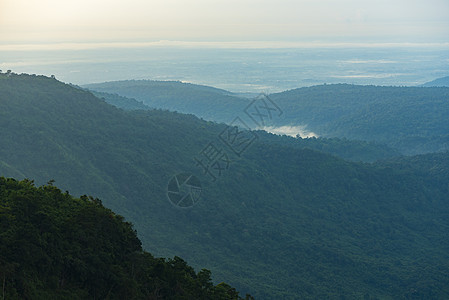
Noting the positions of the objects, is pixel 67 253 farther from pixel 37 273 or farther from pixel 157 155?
pixel 157 155

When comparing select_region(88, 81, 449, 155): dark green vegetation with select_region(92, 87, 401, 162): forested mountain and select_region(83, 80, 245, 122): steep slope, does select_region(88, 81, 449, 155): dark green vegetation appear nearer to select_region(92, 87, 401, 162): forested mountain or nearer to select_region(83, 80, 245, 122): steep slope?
select_region(83, 80, 245, 122): steep slope

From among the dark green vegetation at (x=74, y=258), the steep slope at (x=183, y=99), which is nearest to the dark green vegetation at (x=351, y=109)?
the steep slope at (x=183, y=99)

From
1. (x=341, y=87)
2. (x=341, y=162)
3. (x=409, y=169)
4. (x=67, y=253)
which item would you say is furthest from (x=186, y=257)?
(x=341, y=87)

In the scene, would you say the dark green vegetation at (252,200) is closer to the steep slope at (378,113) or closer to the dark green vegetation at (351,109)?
the steep slope at (378,113)

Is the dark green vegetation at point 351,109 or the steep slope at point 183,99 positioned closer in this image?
the dark green vegetation at point 351,109

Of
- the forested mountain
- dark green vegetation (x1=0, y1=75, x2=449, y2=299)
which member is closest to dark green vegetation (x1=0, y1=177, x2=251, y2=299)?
dark green vegetation (x1=0, y1=75, x2=449, y2=299)

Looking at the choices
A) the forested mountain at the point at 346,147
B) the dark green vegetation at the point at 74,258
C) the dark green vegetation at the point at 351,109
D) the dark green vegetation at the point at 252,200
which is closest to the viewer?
the dark green vegetation at the point at 74,258
